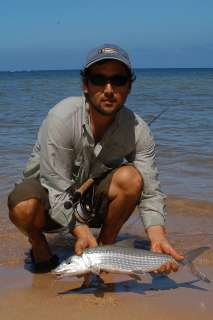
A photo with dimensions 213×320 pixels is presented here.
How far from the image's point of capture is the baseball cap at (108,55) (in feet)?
11.9

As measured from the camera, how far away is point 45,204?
13.0 feet

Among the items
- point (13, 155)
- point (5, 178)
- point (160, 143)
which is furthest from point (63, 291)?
point (160, 143)

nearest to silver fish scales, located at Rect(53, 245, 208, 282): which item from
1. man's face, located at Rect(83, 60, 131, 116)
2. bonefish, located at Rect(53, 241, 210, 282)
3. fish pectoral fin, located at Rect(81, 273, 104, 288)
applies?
bonefish, located at Rect(53, 241, 210, 282)

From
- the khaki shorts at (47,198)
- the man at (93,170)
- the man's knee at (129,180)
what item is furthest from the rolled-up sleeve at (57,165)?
the man's knee at (129,180)

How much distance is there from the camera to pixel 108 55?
3.62 m

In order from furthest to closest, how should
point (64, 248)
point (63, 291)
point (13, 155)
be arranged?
1. point (13, 155)
2. point (64, 248)
3. point (63, 291)

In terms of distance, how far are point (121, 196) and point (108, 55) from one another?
110 cm

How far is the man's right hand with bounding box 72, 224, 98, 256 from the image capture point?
3515mm

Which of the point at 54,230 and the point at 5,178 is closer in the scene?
the point at 54,230

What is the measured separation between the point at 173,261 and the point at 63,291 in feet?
2.72

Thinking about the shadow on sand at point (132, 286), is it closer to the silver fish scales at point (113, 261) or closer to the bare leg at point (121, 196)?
the silver fish scales at point (113, 261)

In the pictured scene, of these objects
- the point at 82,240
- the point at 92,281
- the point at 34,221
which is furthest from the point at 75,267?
the point at 34,221

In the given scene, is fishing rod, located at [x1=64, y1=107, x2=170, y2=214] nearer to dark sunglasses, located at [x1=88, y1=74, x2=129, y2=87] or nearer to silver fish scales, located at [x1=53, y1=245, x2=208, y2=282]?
silver fish scales, located at [x1=53, y1=245, x2=208, y2=282]

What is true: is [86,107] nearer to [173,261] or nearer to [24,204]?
[24,204]
